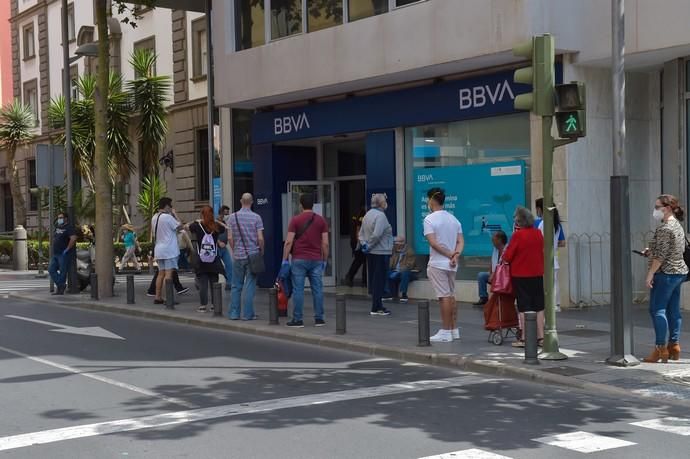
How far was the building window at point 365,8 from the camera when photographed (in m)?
15.5

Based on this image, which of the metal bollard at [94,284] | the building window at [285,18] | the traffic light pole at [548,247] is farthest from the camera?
the building window at [285,18]

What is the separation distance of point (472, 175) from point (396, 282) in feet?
7.91

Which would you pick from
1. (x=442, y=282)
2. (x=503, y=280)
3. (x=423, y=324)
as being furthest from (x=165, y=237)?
(x=503, y=280)

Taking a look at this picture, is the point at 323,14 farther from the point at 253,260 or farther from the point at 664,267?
the point at 664,267

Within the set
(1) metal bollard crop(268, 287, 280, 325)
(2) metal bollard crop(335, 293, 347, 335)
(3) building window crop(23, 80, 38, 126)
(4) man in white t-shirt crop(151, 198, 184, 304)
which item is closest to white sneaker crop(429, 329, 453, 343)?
(2) metal bollard crop(335, 293, 347, 335)

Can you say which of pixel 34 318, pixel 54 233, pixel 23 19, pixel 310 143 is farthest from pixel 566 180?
pixel 23 19

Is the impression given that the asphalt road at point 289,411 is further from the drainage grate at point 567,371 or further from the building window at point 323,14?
the building window at point 323,14

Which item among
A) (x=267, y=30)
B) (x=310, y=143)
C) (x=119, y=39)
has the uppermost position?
(x=119, y=39)

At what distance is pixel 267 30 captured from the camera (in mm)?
18109

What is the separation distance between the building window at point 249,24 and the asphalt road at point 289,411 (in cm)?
931

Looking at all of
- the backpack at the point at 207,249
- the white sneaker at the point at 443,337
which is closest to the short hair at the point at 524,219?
the white sneaker at the point at 443,337

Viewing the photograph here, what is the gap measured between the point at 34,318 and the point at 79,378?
6142mm

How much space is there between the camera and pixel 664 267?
364 inches

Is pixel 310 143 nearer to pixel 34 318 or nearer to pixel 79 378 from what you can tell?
pixel 34 318
